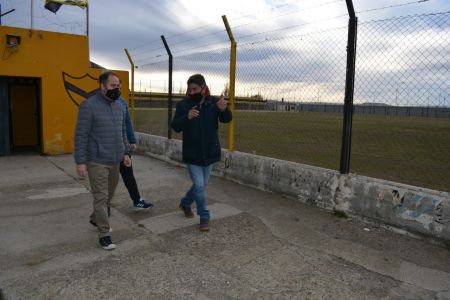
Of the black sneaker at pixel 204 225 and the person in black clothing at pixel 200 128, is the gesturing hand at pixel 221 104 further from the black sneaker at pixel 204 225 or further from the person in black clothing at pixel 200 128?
the black sneaker at pixel 204 225

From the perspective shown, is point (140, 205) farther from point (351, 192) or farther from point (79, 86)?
point (79, 86)

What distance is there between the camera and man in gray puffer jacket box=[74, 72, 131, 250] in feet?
11.8

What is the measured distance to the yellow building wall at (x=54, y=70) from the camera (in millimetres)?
9102

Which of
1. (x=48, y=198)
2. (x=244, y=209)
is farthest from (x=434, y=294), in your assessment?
(x=48, y=198)

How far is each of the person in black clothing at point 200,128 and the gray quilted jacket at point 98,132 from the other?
2.26 ft

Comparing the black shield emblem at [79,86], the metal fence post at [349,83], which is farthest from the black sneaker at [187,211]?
the black shield emblem at [79,86]

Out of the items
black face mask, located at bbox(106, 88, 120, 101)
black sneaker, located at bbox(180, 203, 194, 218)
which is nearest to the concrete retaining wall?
black sneaker, located at bbox(180, 203, 194, 218)

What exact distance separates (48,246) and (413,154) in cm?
1208

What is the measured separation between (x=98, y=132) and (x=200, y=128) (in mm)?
1098

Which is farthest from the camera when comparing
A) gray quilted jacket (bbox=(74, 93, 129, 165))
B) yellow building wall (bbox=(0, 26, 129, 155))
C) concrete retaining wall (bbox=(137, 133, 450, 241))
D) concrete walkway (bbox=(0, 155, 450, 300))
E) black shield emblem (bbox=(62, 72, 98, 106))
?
black shield emblem (bbox=(62, 72, 98, 106))

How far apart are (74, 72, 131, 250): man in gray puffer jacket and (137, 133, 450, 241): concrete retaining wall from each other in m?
2.78

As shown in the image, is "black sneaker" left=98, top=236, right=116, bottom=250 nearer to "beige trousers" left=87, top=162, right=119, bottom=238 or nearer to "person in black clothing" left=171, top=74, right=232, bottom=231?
"beige trousers" left=87, top=162, right=119, bottom=238

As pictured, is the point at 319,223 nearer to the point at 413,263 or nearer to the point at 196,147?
the point at 413,263

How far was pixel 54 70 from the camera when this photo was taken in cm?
967
